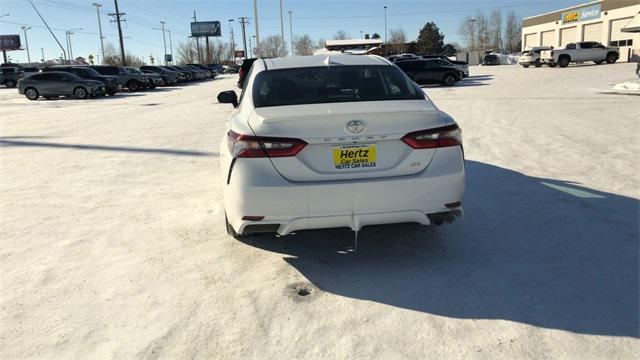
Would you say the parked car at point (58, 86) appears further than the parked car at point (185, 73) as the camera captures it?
No

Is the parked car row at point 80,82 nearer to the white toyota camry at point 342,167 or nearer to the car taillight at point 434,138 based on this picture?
the white toyota camry at point 342,167

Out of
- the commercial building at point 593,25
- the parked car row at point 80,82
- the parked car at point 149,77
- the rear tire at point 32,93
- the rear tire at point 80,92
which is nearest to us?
the rear tire at point 80,92

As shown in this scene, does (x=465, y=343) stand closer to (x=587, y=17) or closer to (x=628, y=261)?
(x=628, y=261)

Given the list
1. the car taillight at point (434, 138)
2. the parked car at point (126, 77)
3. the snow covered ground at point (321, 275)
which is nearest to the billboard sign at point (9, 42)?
the parked car at point (126, 77)

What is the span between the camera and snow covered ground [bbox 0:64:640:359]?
10.0 ft

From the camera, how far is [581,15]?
5572 cm

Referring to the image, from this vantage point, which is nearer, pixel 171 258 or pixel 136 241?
pixel 171 258

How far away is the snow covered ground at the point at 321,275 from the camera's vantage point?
10.0 feet

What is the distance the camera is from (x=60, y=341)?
3127mm

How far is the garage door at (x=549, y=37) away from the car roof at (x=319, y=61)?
6623 cm

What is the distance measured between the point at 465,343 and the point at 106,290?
2552mm

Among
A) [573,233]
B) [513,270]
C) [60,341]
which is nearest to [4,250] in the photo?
[60,341]

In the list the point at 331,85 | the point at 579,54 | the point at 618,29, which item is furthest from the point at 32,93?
→ the point at 618,29

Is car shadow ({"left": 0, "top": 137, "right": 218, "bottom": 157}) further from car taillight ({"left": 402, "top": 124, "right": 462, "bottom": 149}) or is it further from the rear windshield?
car taillight ({"left": 402, "top": 124, "right": 462, "bottom": 149})
